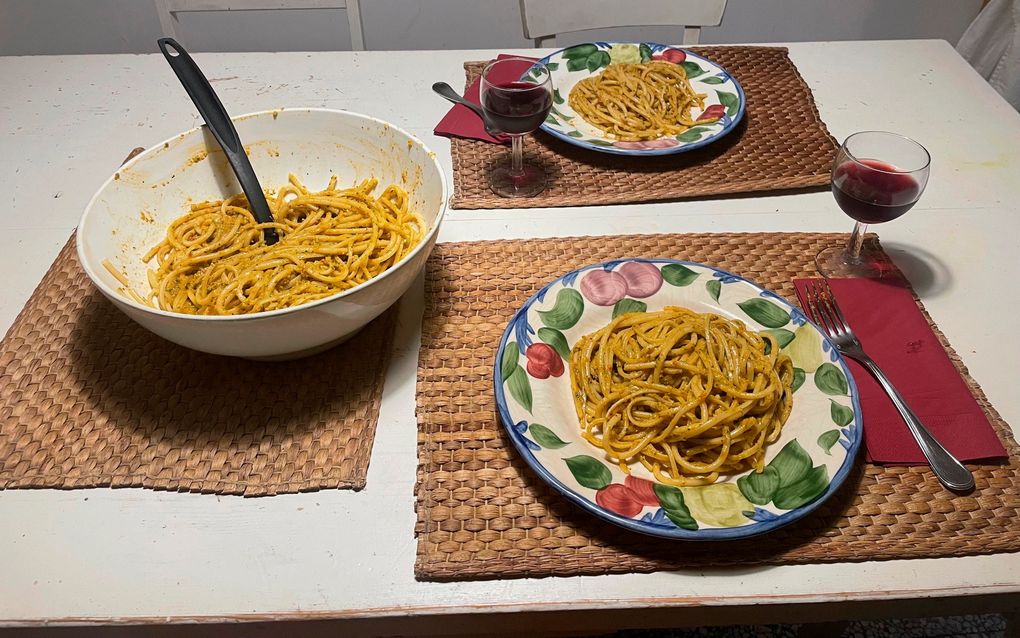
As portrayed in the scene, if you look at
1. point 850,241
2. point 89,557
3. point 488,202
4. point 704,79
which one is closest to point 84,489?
point 89,557

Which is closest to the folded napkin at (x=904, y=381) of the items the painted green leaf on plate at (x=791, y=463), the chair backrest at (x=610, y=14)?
the painted green leaf on plate at (x=791, y=463)

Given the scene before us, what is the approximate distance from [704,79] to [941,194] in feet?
1.62

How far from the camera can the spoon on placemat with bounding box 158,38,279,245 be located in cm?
98

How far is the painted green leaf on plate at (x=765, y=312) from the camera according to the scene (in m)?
0.91

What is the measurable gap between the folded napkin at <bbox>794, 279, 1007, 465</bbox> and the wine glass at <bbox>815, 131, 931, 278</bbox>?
2.3 inches

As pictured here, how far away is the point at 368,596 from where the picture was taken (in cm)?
69

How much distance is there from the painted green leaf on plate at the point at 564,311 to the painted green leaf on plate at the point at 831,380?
0.30 meters

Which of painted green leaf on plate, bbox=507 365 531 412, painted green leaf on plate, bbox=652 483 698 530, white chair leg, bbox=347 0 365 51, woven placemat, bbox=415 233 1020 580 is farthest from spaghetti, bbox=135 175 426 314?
white chair leg, bbox=347 0 365 51

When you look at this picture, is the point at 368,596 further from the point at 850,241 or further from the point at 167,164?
the point at 850,241

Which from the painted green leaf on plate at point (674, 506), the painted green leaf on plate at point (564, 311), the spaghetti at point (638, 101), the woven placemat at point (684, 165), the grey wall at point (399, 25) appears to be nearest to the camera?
the painted green leaf on plate at point (674, 506)

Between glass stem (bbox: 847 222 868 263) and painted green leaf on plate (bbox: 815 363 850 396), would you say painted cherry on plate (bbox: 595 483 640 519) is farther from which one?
glass stem (bbox: 847 222 868 263)

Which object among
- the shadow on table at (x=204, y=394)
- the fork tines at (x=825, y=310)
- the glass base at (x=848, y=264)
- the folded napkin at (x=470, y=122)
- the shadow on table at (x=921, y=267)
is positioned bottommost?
the shadow on table at (x=921, y=267)

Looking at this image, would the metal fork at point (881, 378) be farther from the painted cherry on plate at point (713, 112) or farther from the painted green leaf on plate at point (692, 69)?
the painted green leaf on plate at point (692, 69)

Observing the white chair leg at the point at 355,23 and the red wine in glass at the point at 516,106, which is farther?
the white chair leg at the point at 355,23
